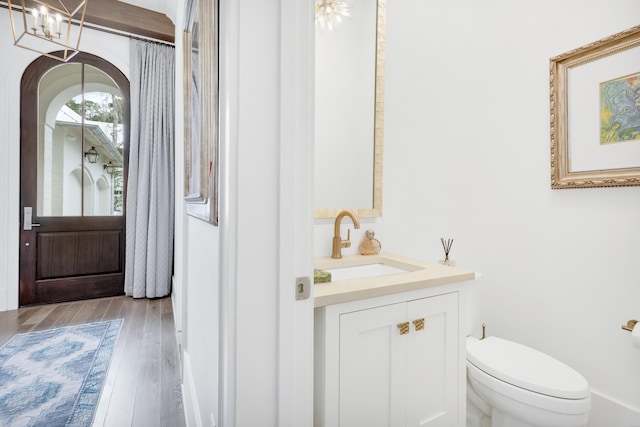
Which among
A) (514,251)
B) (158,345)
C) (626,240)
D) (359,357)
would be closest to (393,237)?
(514,251)

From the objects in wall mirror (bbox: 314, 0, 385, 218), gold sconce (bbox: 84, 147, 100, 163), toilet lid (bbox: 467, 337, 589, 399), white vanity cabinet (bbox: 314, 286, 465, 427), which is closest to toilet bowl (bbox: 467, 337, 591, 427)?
toilet lid (bbox: 467, 337, 589, 399)

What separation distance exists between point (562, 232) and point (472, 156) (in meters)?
Result: 0.70

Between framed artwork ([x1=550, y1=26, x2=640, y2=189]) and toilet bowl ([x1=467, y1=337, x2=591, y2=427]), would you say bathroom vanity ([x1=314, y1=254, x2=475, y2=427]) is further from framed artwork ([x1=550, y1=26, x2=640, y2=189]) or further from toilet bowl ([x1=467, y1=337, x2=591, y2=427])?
framed artwork ([x1=550, y1=26, x2=640, y2=189])

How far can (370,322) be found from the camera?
1.00 m

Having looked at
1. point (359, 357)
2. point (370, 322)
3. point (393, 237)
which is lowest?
point (359, 357)

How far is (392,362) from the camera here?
103 centimetres

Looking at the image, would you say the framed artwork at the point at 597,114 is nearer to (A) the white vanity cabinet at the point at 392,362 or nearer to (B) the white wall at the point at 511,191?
(B) the white wall at the point at 511,191

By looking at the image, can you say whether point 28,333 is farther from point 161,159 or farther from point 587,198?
point 587,198

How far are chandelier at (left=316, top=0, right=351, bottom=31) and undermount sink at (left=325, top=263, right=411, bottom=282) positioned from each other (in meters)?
1.24

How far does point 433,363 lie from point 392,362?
0.21 m

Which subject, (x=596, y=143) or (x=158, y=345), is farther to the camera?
(x=158, y=345)

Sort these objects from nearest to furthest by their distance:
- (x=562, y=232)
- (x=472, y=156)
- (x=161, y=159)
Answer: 1. (x=562, y=232)
2. (x=472, y=156)
3. (x=161, y=159)

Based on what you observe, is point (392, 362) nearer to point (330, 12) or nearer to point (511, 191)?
point (511, 191)

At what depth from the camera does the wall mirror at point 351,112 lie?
5.23 ft
